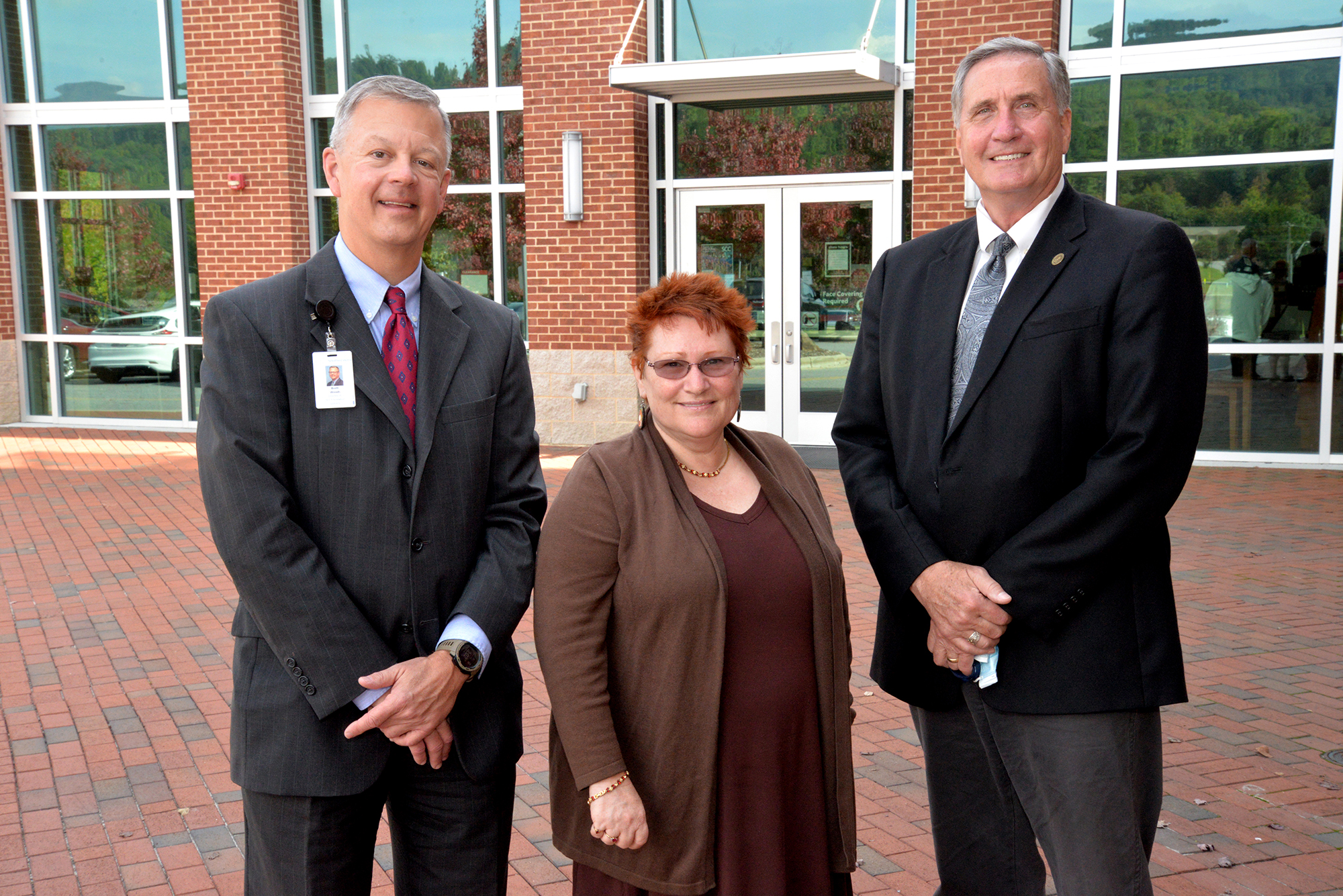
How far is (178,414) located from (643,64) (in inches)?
285

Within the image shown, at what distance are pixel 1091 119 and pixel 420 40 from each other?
7.14 m

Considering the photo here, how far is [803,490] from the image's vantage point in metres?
2.54

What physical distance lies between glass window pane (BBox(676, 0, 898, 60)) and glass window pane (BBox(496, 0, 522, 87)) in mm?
1797

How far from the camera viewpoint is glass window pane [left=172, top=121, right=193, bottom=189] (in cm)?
1329

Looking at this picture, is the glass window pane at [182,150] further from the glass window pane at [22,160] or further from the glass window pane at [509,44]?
the glass window pane at [509,44]

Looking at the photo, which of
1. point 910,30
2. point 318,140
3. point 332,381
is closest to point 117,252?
point 318,140

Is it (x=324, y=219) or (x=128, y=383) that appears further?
(x=128, y=383)

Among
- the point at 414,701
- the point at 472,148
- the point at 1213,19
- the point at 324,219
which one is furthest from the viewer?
the point at 324,219

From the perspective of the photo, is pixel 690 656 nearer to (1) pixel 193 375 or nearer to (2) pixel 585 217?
(2) pixel 585 217

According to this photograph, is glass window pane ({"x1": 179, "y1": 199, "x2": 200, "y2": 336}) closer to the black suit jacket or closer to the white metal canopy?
the white metal canopy

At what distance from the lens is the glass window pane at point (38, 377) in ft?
45.9

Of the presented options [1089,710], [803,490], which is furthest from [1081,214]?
[1089,710]

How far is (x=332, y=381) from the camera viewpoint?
219 centimetres

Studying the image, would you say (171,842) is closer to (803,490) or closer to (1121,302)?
(803,490)
